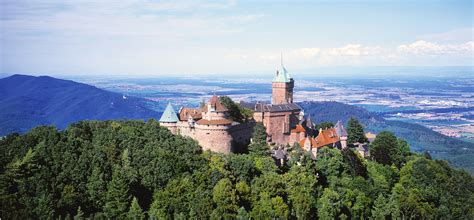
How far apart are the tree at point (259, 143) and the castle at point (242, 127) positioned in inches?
81.9

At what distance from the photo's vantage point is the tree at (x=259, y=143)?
190 ft

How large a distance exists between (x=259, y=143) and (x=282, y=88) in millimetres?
17058

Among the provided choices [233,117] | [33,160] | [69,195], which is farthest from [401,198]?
[33,160]

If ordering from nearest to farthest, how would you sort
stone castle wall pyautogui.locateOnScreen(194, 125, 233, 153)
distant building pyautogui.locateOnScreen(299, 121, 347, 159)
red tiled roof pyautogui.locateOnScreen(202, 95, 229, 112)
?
stone castle wall pyautogui.locateOnScreen(194, 125, 233, 153) < red tiled roof pyautogui.locateOnScreen(202, 95, 229, 112) < distant building pyautogui.locateOnScreen(299, 121, 347, 159)

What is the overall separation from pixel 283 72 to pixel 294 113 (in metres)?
8.57

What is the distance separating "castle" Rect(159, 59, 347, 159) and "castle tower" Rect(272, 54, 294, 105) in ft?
13.4

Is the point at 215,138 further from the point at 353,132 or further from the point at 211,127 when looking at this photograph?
the point at 353,132

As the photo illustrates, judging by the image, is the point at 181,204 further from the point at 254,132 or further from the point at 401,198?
the point at 401,198

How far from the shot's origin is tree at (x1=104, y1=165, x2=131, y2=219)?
47.2m

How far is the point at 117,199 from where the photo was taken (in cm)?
4781

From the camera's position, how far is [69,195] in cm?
4744

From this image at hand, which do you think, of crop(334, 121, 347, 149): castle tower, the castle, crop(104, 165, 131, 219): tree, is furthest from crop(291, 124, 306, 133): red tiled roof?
crop(104, 165, 131, 219): tree

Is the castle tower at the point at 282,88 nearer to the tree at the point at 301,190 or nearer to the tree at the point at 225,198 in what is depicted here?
the tree at the point at 301,190

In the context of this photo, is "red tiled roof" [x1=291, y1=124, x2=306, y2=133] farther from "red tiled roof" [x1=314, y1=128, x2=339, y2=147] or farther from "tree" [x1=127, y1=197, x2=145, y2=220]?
"tree" [x1=127, y1=197, x2=145, y2=220]
